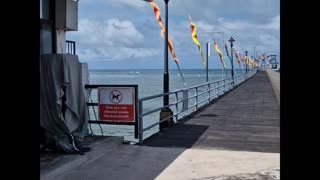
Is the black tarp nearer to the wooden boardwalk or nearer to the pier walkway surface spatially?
the pier walkway surface

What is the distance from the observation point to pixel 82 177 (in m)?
5.79

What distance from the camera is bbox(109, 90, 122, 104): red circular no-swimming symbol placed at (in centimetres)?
842

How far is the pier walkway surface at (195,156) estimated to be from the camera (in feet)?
19.7

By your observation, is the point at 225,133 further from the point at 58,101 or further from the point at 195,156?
the point at 58,101

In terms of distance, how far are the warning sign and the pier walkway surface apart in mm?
601

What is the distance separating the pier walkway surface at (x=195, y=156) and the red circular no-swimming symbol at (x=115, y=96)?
89 centimetres

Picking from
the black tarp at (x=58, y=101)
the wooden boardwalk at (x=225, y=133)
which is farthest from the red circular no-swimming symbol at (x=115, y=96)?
the black tarp at (x=58, y=101)

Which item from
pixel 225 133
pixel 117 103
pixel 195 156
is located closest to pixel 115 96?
pixel 117 103

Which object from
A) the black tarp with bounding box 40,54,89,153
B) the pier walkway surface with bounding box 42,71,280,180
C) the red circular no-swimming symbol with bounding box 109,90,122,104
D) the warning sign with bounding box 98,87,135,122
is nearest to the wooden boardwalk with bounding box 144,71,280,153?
the pier walkway surface with bounding box 42,71,280,180

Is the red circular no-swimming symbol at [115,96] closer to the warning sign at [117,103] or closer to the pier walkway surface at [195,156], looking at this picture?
the warning sign at [117,103]

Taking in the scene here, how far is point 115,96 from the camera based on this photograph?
848 centimetres
